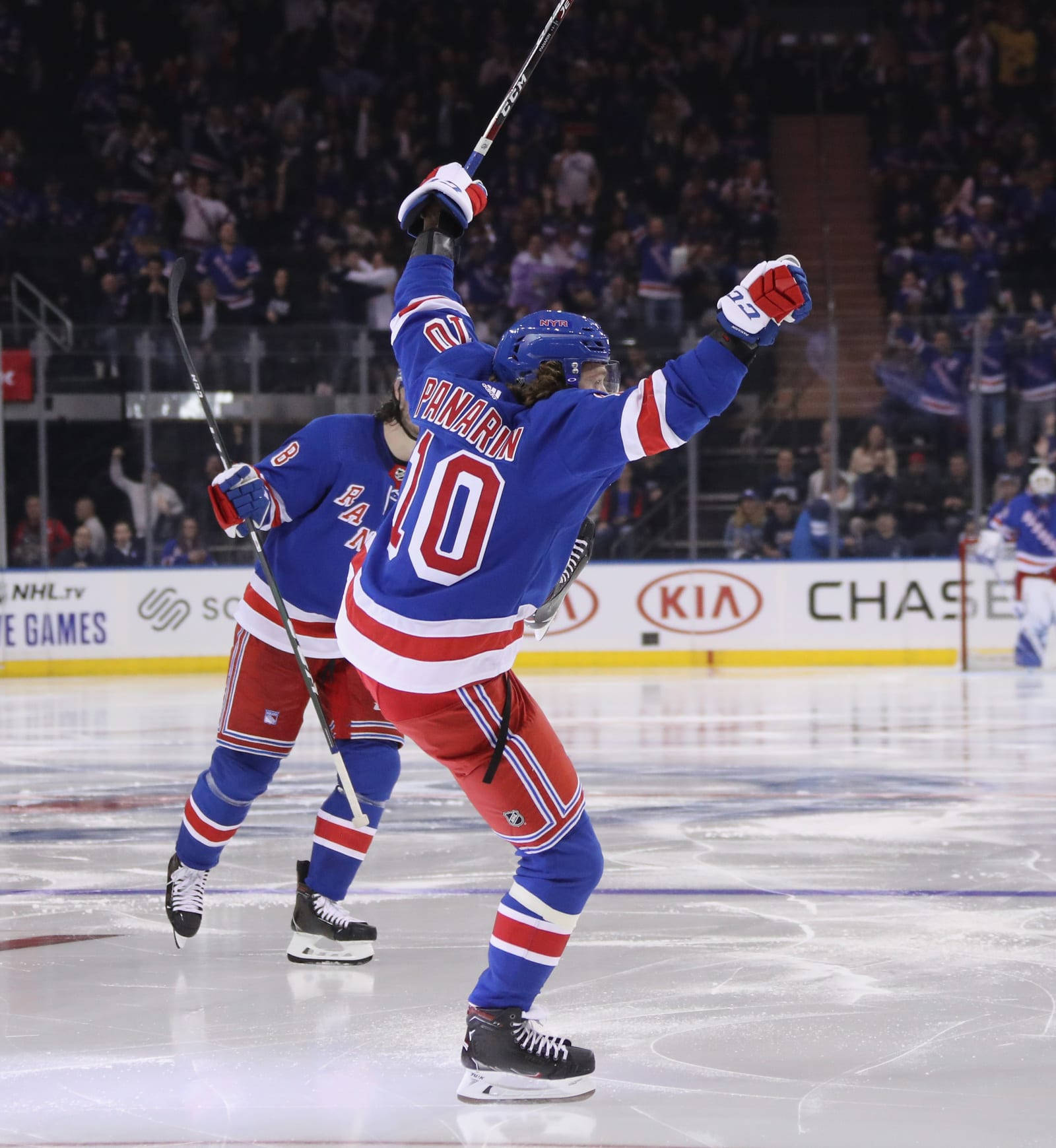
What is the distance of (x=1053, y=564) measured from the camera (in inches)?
483

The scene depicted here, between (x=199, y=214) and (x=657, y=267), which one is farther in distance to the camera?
(x=199, y=214)

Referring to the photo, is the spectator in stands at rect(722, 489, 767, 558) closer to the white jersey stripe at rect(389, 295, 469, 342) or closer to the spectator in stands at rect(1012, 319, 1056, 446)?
the spectator in stands at rect(1012, 319, 1056, 446)

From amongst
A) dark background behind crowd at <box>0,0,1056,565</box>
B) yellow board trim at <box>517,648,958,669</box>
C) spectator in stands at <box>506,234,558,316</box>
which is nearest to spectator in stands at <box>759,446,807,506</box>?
dark background behind crowd at <box>0,0,1056,565</box>

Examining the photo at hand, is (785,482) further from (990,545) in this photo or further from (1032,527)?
(1032,527)

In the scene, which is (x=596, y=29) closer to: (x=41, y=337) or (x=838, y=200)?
(x=838, y=200)

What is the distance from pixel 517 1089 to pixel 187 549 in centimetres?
Answer: 1022

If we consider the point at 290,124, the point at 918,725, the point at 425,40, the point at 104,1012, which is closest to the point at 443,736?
the point at 104,1012

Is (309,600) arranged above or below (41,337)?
below

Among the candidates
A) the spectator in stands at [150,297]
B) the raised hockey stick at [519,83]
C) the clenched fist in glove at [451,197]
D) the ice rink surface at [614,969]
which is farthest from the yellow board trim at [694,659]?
the clenched fist in glove at [451,197]

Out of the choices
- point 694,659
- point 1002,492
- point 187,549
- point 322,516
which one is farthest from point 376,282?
point 322,516

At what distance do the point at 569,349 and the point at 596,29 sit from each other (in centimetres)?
1567

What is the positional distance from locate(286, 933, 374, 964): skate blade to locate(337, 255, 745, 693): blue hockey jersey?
3.12ft

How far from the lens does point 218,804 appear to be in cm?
388

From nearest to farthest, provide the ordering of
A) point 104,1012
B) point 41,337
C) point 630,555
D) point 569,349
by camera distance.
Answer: point 569,349 → point 104,1012 → point 41,337 → point 630,555
